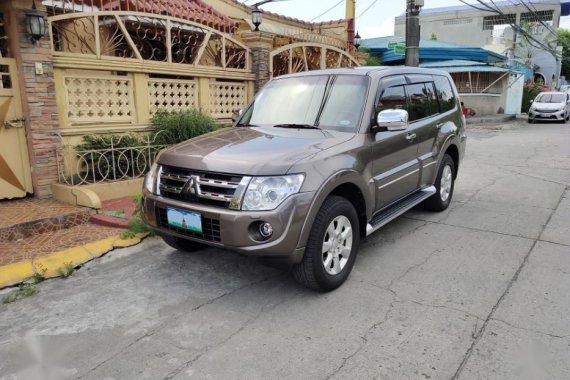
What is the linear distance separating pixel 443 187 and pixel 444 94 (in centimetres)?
126

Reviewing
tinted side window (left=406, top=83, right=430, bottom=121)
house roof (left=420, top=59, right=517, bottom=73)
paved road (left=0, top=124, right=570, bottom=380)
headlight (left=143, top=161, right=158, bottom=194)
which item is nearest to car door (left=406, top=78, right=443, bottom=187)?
tinted side window (left=406, top=83, right=430, bottom=121)

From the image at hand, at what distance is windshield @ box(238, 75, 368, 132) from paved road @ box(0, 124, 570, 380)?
1.42 metres

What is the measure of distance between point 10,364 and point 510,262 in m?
4.24

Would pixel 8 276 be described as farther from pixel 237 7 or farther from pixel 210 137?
pixel 237 7

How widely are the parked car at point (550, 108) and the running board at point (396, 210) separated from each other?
20223 mm

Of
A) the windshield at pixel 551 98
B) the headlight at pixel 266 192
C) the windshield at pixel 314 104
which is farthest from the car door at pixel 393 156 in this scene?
the windshield at pixel 551 98

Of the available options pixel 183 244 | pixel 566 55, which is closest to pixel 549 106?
pixel 183 244

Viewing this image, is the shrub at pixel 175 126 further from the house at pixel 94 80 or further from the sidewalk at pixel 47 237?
the sidewalk at pixel 47 237

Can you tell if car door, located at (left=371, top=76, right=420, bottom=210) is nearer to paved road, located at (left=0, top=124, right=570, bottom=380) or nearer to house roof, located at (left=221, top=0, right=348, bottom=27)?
paved road, located at (left=0, top=124, right=570, bottom=380)

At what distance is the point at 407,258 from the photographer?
176 inches

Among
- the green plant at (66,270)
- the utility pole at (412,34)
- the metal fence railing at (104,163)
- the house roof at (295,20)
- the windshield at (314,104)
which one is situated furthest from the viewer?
the house roof at (295,20)

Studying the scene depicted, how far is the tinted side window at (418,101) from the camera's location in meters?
5.07

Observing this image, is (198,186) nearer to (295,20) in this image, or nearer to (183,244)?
(183,244)

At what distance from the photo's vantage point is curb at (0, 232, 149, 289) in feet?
13.4
